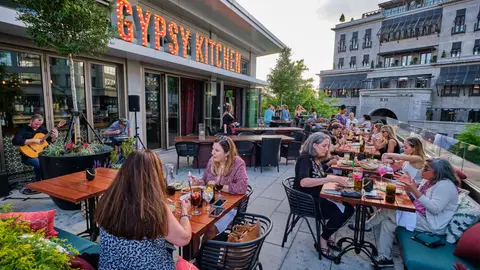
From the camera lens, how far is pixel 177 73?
27.9 feet

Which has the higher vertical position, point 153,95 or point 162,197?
point 153,95

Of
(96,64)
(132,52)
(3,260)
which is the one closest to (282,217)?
(3,260)

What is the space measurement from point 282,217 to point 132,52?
4902 millimetres

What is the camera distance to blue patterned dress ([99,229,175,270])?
A: 140 centimetres

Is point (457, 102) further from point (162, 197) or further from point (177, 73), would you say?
point (162, 197)

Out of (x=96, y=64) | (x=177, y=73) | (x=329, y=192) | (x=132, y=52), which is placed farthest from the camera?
(x=177, y=73)

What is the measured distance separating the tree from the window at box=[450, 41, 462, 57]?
32971 mm

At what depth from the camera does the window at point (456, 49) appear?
80.9 feet

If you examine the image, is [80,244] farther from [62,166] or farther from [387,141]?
[387,141]

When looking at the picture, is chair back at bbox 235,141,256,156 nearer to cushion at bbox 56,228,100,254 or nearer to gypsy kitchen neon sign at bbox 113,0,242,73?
gypsy kitchen neon sign at bbox 113,0,242,73

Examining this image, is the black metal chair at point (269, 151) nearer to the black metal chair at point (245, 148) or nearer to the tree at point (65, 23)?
the black metal chair at point (245, 148)

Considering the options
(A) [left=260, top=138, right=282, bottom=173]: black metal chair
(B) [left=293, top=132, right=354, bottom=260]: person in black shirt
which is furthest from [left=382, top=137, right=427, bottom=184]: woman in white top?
(A) [left=260, top=138, right=282, bottom=173]: black metal chair

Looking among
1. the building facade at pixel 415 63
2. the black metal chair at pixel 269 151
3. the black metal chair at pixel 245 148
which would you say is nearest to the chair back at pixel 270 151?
the black metal chair at pixel 269 151

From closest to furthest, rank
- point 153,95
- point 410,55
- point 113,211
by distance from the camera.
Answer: point 113,211
point 153,95
point 410,55
